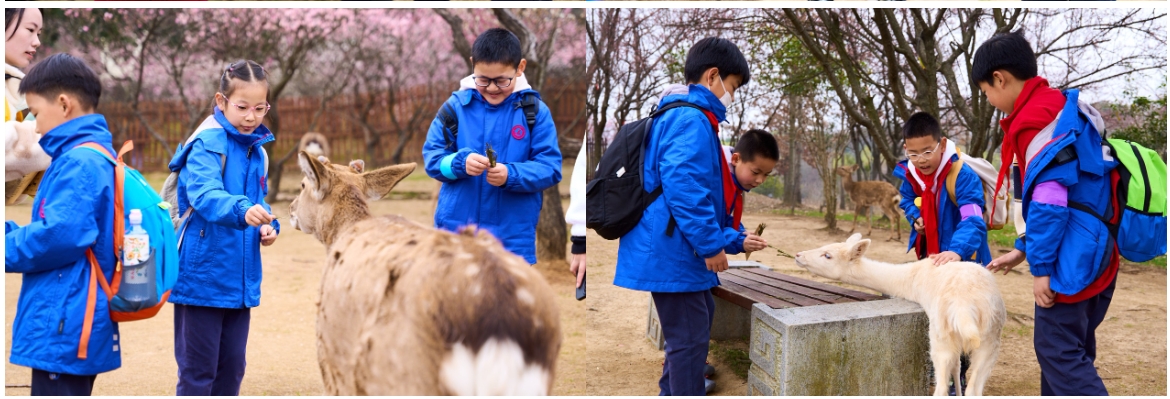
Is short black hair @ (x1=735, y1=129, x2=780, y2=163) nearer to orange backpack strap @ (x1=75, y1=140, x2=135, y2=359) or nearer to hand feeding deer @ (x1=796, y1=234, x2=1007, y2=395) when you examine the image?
hand feeding deer @ (x1=796, y1=234, x2=1007, y2=395)

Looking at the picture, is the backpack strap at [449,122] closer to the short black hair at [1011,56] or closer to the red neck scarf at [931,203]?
the short black hair at [1011,56]

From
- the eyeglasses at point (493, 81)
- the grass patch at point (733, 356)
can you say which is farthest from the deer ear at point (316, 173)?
the grass patch at point (733, 356)

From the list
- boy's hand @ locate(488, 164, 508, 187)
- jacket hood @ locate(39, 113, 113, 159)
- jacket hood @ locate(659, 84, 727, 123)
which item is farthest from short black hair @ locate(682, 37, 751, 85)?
jacket hood @ locate(39, 113, 113, 159)

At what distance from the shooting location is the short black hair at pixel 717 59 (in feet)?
12.1

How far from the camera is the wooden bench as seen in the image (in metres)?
4.37

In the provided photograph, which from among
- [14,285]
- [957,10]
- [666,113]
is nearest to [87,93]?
[666,113]

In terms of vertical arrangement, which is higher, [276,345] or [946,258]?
[946,258]

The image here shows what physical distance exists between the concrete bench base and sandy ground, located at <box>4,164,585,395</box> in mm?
1622

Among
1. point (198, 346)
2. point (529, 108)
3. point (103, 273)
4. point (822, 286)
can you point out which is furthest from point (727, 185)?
point (103, 273)

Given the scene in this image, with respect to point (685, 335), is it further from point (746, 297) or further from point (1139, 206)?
point (1139, 206)

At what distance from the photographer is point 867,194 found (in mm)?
6742

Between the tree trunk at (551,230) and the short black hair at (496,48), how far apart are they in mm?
4742

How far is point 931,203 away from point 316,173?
124 inches

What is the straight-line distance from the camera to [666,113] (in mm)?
3566
